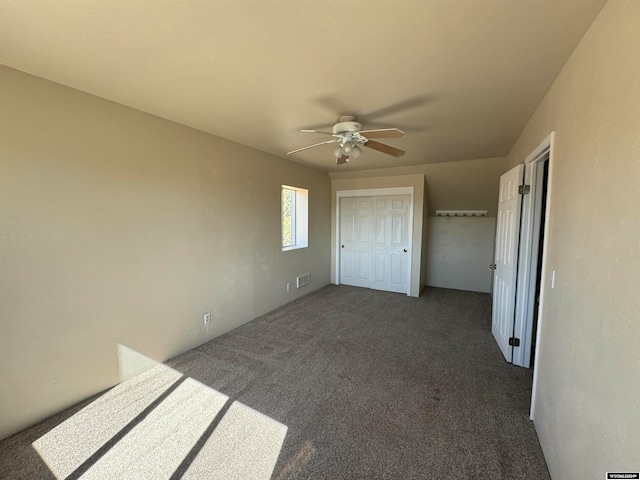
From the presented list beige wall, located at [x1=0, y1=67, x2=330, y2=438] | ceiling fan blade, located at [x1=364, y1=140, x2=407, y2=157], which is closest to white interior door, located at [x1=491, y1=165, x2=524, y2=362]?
ceiling fan blade, located at [x1=364, y1=140, x2=407, y2=157]

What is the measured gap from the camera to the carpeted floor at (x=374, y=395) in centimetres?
164

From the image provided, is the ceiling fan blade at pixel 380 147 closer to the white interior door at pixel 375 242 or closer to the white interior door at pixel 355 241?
the white interior door at pixel 375 242

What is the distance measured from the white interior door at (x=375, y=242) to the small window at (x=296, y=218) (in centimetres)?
106

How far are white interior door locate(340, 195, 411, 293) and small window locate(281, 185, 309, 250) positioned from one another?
1065mm

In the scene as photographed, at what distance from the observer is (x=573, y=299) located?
1.41 metres

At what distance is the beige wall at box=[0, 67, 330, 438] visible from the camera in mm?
1810

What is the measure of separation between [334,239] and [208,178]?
3.22 meters

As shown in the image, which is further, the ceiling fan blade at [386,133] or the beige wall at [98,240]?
the ceiling fan blade at [386,133]

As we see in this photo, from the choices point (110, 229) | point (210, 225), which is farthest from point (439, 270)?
point (110, 229)

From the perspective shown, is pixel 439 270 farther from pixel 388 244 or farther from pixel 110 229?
pixel 110 229

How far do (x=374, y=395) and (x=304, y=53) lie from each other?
2578 mm

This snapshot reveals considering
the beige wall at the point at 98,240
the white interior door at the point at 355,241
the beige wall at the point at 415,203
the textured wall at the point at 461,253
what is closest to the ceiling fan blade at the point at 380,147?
the beige wall at the point at 98,240

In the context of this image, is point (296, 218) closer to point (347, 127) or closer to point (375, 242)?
point (375, 242)

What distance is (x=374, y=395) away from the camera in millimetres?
2273
